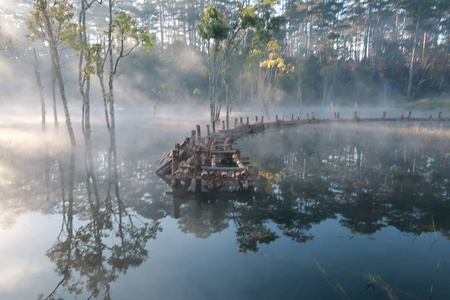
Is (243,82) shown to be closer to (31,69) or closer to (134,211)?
(31,69)

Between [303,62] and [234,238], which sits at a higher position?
[303,62]

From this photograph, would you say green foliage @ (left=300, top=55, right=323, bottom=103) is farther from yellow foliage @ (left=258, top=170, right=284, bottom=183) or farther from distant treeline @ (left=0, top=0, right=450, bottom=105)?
yellow foliage @ (left=258, top=170, right=284, bottom=183)

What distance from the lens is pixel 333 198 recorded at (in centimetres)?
1180

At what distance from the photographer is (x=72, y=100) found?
2608 inches

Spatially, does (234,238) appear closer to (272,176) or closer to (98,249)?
(98,249)

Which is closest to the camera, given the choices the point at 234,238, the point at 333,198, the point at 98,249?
the point at 98,249

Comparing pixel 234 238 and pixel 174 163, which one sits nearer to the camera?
pixel 234 238

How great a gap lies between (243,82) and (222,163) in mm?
50574

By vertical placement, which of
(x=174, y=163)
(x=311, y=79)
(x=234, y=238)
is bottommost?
(x=234, y=238)

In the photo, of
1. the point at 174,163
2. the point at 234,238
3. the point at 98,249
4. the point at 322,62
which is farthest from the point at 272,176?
the point at 322,62

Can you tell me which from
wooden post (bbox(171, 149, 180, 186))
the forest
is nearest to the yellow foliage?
wooden post (bbox(171, 149, 180, 186))

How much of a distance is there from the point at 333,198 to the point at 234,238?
5099 millimetres

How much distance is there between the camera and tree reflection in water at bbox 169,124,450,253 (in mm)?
9281

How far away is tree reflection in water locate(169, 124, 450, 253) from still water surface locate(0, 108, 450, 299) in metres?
0.06
